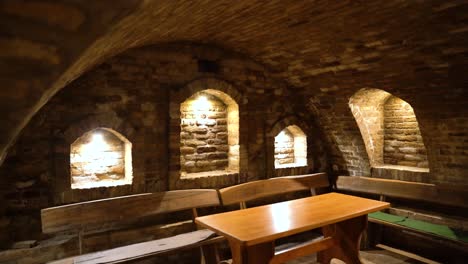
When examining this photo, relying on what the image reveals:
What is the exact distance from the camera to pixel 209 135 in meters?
5.86

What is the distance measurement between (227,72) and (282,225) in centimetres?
303

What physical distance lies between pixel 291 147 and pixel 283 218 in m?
3.46

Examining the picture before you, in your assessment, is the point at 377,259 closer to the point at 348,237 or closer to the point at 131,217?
A: the point at 348,237

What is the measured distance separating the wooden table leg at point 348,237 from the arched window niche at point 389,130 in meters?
2.11

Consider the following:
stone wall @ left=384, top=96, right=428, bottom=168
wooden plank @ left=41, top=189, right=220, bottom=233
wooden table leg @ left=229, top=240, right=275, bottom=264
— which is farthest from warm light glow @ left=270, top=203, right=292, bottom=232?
stone wall @ left=384, top=96, right=428, bottom=168

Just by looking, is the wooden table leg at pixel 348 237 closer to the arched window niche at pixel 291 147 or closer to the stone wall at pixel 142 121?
the stone wall at pixel 142 121

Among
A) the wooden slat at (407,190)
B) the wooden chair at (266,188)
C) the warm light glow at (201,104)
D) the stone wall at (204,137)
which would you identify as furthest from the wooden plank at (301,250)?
the warm light glow at (201,104)

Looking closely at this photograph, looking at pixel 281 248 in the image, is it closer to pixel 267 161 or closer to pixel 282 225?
pixel 267 161

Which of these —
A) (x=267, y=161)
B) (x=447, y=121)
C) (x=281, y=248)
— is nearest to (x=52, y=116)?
(x=267, y=161)

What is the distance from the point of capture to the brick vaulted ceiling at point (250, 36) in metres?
1.49

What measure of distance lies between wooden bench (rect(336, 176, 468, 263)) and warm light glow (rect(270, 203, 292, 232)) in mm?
1909

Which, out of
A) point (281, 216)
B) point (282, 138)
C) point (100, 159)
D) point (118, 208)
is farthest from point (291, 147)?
point (118, 208)

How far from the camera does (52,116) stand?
4305 millimetres

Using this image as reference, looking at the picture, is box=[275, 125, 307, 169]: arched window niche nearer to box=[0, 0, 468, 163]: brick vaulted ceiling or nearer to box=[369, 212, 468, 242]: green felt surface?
box=[0, 0, 468, 163]: brick vaulted ceiling
